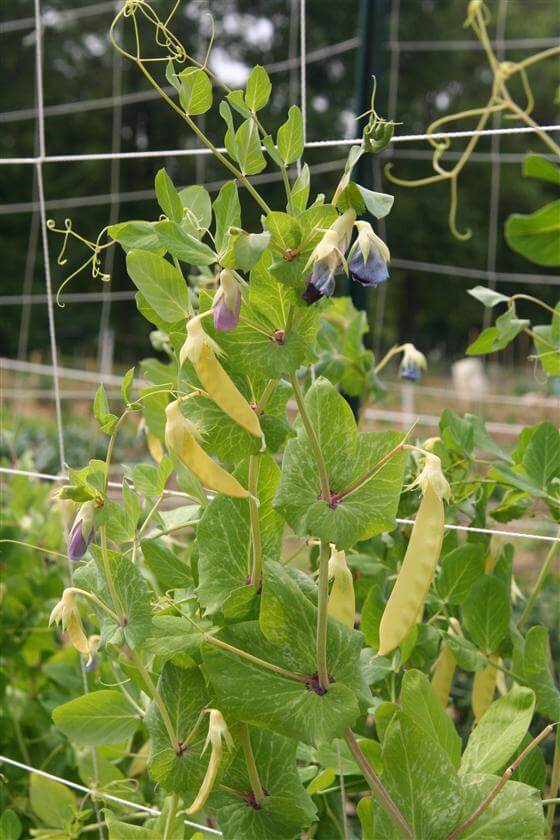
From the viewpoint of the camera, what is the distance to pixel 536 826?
467 mm

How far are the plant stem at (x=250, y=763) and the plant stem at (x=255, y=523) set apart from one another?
0.08m

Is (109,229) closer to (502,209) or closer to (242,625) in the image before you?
(242,625)

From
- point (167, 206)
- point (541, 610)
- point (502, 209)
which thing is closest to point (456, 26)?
point (502, 209)

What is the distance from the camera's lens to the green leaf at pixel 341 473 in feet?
1.58

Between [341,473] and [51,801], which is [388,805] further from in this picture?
[51,801]

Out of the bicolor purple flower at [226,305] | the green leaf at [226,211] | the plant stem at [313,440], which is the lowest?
the plant stem at [313,440]

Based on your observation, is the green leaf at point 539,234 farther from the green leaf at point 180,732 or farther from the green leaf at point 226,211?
the green leaf at point 180,732

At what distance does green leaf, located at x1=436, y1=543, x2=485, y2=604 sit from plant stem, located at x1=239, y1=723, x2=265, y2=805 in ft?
0.70

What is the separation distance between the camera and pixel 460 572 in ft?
2.26

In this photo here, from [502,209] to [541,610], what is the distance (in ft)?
43.0

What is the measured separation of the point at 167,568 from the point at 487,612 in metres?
0.22

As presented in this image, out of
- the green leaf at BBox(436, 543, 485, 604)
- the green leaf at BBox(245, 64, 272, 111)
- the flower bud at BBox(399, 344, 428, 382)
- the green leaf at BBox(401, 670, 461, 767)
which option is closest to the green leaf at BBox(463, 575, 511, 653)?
the green leaf at BBox(436, 543, 485, 604)

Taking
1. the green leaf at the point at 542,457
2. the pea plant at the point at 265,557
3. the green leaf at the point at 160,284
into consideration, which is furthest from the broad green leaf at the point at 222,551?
the green leaf at the point at 542,457

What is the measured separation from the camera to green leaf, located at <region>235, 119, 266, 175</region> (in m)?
0.47
